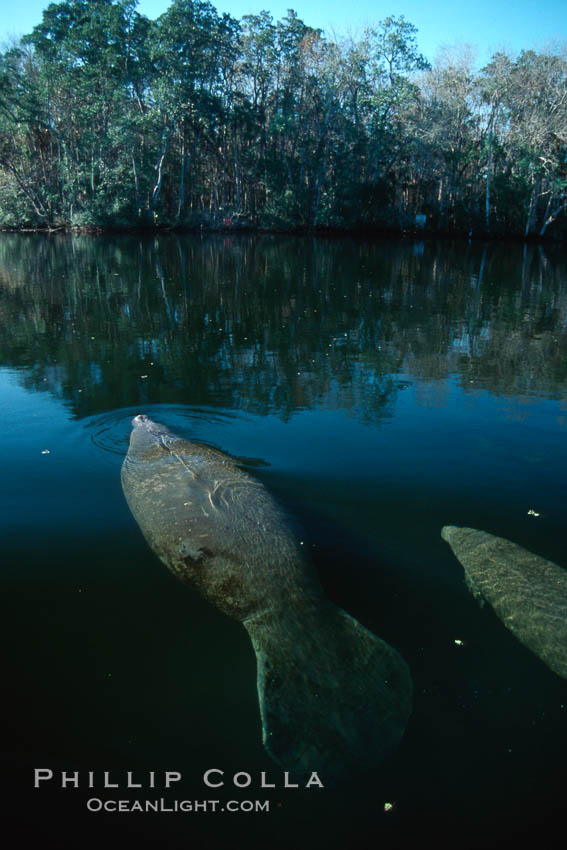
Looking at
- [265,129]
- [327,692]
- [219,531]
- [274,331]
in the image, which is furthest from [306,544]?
[265,129]

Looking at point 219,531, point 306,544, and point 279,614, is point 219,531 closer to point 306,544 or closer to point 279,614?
point 306,544

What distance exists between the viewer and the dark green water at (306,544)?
257 centimetres

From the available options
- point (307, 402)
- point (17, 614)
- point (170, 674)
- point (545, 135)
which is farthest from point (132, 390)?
point (545, 135)

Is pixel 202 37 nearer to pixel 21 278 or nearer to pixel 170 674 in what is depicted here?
pixel 21 278

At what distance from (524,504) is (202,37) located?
139 ft

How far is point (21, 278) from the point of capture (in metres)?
19.2

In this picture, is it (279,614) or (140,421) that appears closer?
(279,614)

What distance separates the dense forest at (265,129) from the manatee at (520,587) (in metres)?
38.0

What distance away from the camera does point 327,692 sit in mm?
2779

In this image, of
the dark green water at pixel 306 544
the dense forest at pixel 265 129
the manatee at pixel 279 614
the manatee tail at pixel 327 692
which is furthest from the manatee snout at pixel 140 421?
the dense forest at pixel 265 129

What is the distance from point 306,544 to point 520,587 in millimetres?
1581

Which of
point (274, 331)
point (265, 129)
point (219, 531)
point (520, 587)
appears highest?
point (265, 129)

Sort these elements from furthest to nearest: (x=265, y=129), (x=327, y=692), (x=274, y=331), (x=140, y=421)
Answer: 1. (x=265, y=129)
2. (x=274, y=331)
3. (x=140, y=421)
4. (x=327, y=692)

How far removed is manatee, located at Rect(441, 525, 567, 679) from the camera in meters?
3.40
